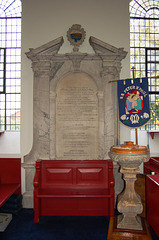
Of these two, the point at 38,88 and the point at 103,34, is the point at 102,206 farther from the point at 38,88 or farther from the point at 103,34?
the point at 103,34

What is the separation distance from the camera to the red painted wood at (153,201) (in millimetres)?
3150

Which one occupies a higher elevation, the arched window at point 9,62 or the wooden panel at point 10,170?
the arched window at point 9,62

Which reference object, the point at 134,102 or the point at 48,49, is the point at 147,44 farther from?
the point at 48,49

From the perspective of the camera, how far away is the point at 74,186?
13.2 feet

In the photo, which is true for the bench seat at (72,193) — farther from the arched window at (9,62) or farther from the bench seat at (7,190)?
the arched window at (9,62)

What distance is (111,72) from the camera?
422cm

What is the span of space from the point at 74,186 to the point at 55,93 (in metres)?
1.88

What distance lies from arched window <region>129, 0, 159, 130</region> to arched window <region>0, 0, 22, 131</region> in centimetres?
281

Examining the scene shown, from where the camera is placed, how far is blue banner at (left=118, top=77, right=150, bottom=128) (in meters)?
3.64

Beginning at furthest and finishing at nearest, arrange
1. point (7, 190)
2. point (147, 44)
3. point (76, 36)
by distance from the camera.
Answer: point (147, 44), point (76, 36), point (7, 190)

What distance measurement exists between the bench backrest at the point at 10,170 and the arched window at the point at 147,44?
3157 mm

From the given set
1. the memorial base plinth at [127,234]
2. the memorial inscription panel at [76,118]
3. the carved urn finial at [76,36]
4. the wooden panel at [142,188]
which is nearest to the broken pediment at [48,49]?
the carved urn finial at [76,36]

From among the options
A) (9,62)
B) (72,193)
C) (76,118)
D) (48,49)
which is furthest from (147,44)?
(72,193)

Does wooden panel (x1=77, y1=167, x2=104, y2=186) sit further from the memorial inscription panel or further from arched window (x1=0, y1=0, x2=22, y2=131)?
arched window (x1=0, y1=0, x2=22, y2=131)
